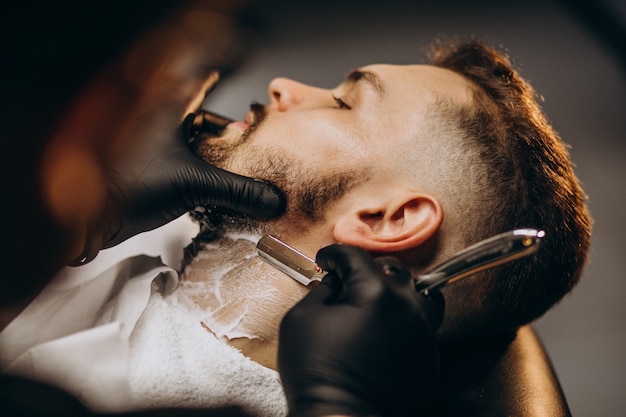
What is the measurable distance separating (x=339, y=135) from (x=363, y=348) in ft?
1.46

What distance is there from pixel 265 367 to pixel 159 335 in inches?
8.0

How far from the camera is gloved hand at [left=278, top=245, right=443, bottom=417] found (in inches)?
27.8

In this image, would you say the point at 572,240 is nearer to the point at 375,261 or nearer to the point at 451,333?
the point at 451,333

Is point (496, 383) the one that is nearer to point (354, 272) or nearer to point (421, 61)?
point (354, 272)

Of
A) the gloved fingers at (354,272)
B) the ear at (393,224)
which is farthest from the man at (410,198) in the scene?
the gloved fingers at (354,272)

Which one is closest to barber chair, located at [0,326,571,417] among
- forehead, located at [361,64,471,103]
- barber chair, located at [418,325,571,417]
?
barber chair, located at [418,325,571,417]

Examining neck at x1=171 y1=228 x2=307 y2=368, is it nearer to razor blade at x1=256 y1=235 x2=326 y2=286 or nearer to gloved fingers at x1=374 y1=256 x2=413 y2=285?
razor blade at x1=256 y1=235 x2=326 y2=286

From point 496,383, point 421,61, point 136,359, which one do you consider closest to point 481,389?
point 496,383

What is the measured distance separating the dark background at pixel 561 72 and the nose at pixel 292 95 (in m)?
0.52

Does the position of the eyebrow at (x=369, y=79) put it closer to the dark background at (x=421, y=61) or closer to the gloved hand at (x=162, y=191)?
the gloved hand at (x=162, y=191)

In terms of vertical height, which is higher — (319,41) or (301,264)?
(319,41)

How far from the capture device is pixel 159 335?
0.94 meters

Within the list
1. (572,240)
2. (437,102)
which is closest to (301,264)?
(437,102)

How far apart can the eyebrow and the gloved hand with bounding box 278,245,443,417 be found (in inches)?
17.2
